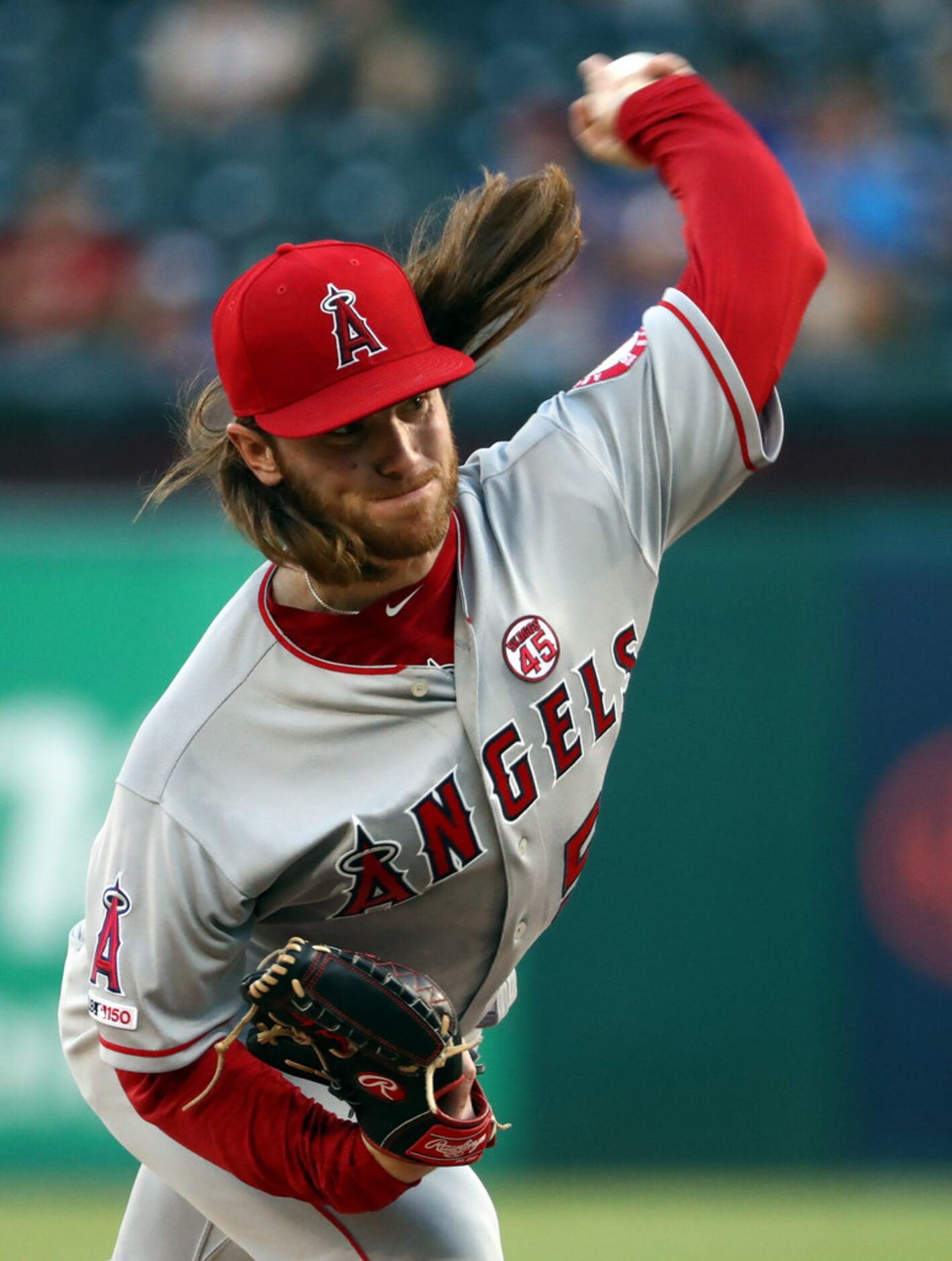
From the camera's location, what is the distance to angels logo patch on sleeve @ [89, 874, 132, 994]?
9.13ft

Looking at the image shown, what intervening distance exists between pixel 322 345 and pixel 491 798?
0.70m

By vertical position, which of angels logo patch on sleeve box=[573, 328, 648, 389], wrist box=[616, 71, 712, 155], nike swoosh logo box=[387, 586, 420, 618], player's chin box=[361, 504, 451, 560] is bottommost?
nike swoosh logo box=[387, 586, 420, 618]

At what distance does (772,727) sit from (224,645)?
12.7 ft

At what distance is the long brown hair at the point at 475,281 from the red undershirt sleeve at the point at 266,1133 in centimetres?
82

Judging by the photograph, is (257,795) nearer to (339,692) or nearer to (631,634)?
(339,692)

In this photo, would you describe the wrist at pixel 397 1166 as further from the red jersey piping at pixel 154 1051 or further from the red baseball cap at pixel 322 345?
the red baseball cap at pixel 322 345

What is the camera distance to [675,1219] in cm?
573

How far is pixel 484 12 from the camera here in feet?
30.8

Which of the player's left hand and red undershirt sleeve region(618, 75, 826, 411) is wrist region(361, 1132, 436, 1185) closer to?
red undershirt sleeve region(618, 75, 826, 411)

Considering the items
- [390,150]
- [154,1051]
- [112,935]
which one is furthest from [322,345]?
[390,150]

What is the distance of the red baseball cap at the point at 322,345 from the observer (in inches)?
106

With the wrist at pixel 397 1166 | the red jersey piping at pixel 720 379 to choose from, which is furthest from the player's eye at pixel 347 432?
the wrist at pixel 397 1166

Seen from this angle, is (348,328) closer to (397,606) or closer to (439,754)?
(397,606)

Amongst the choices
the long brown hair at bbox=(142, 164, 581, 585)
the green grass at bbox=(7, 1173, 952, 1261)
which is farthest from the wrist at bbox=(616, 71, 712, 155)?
the green grass at bbox=(7, 1173, 952, 1261)
